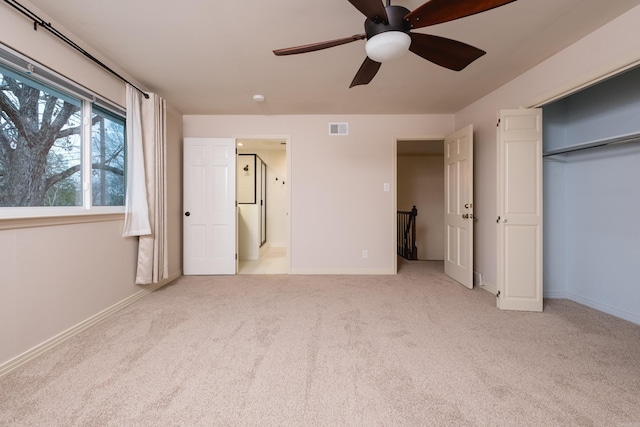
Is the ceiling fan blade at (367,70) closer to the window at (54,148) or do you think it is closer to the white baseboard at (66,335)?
the window at (54,148)

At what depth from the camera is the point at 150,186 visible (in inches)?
111

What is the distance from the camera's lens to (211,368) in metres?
1.61

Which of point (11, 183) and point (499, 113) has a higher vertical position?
point (499, 113)

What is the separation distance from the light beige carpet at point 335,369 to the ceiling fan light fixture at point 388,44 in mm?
1922

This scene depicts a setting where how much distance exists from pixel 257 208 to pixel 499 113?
4221 mm

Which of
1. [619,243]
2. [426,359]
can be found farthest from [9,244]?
[619,243]

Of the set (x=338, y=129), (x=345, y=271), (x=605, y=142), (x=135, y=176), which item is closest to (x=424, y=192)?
(x=338, y=129)

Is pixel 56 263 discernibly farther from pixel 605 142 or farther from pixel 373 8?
pixel 605 142

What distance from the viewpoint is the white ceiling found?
69.5 inches

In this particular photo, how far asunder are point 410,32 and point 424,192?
4.44 metres

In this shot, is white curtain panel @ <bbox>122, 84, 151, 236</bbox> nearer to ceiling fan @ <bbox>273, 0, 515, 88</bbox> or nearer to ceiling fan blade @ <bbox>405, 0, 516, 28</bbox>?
ceiling fan @ <bbox>273, 0, 515, 88</bbox>

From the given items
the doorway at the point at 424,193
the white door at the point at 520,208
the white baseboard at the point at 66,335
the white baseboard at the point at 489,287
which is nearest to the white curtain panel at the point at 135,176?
the white baseboard at the point at 66,335

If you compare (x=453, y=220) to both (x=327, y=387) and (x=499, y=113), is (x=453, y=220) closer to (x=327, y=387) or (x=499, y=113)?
(x=499, y=113)

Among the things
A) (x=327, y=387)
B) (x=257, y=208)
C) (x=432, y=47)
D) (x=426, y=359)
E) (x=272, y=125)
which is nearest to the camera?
(x=327, y=387)
